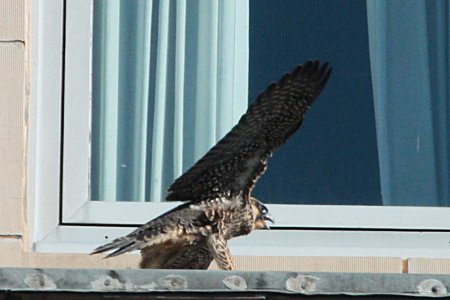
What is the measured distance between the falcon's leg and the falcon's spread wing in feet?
0.52

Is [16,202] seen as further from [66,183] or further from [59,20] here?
[59,20]

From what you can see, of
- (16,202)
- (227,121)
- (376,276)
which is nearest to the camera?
(376,276)

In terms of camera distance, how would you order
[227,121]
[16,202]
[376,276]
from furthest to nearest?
1. [227,121]
2. [16,202]
3. [376,276]

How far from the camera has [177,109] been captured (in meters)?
7.14

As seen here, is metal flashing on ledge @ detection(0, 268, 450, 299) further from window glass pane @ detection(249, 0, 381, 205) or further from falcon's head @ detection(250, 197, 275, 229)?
window glass pane @ detection(249, 0, 381, 205)

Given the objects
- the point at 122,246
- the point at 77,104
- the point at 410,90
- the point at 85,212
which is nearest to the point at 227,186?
the point at 122,246

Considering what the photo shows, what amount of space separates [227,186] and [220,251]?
0.80ft

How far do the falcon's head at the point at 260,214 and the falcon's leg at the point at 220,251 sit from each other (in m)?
0.15

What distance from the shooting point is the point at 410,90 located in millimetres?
7266

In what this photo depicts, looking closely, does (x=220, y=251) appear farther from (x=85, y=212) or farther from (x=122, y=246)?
(x=85, y=212)

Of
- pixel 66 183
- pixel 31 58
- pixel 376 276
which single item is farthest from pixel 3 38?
pixel 376 276

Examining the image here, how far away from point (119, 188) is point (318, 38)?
0.97m

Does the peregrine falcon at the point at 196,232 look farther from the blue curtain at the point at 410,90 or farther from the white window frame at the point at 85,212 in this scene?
the blue curtain at the point at 410,90

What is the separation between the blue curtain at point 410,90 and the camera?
7227 millimetres
